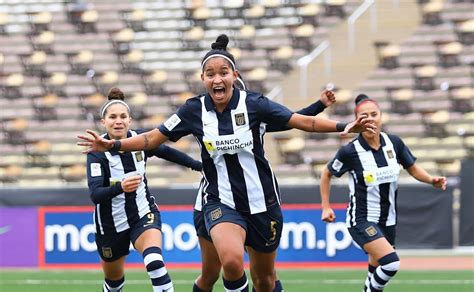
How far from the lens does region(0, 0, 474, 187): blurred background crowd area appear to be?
2256 cm

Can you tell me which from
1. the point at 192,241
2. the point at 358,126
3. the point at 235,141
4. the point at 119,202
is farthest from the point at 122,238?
the point at 192,241

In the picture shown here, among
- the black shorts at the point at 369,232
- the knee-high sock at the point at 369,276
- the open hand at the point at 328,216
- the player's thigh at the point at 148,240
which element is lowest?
the knee-high sock at the point at 369,276

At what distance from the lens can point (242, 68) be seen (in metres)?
24.9

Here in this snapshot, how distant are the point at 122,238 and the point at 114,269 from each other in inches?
14.1

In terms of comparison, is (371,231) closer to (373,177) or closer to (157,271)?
(373,177)

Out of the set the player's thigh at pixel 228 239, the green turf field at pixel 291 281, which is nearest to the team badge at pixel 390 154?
the player's thigh at pixel 228 239

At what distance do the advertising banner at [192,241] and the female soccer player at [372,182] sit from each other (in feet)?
17.6

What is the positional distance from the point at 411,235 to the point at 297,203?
6.83 feet

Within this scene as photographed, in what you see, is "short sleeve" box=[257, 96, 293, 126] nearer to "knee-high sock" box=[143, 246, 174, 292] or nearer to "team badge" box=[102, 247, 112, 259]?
"knee-high sock" box=[143, 246, 174, 292]

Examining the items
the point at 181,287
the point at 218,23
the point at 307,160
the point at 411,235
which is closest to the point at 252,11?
the point at 218,23

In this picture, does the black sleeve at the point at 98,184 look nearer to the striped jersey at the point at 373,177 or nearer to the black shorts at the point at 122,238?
the black shorts at the point at 122,238

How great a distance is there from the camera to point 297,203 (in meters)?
16.0

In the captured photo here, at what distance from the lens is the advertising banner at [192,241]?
1552 cm

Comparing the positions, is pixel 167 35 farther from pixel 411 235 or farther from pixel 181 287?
pixel 181 287
